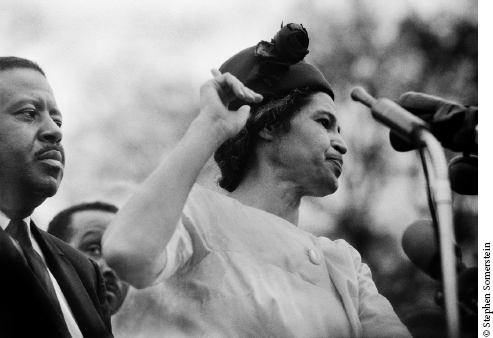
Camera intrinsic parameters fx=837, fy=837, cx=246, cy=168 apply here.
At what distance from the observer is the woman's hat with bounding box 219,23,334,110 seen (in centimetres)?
299

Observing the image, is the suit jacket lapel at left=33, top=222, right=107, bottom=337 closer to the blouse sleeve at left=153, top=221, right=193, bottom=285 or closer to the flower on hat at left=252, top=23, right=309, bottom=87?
the blouse sleeve at left=153, top=221, right=193, bottom=285

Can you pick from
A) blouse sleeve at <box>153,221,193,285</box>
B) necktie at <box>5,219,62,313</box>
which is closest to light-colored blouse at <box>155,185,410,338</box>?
blouse sleeve at <box>153,221,193,285</box>

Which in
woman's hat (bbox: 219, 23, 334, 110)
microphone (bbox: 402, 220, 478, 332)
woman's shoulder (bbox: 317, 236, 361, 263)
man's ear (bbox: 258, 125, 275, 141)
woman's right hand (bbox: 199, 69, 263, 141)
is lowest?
woman's shoulder (bbox: 317, 236, 361, 263)

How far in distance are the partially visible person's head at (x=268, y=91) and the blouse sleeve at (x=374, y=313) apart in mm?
563

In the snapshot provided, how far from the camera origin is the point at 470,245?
3.23m

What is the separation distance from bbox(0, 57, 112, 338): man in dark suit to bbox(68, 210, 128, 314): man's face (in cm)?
3

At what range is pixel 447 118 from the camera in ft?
8.52

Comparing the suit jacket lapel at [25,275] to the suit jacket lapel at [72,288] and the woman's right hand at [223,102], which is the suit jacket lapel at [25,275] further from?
the woman's right hand at [223,102]

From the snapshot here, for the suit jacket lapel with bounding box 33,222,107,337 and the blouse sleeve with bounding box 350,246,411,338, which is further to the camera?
the blouse sleeve with bounding box 350,246,411,338

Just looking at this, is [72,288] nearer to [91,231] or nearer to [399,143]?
[91,231]

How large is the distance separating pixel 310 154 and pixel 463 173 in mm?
541

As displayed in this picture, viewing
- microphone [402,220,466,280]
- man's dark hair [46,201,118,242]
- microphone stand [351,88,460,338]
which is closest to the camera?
microphone stand [351,88,460,338]

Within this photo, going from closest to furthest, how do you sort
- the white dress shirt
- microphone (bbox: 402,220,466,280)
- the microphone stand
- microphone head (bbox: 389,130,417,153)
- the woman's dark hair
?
the microphone stand
microphone (bbox: 402,220,466,280)
the white dress shirt
microphone head (bbox: 389,130,417,153)
the woman's dark hair

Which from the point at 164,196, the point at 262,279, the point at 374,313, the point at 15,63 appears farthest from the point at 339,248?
the point at 15,63
